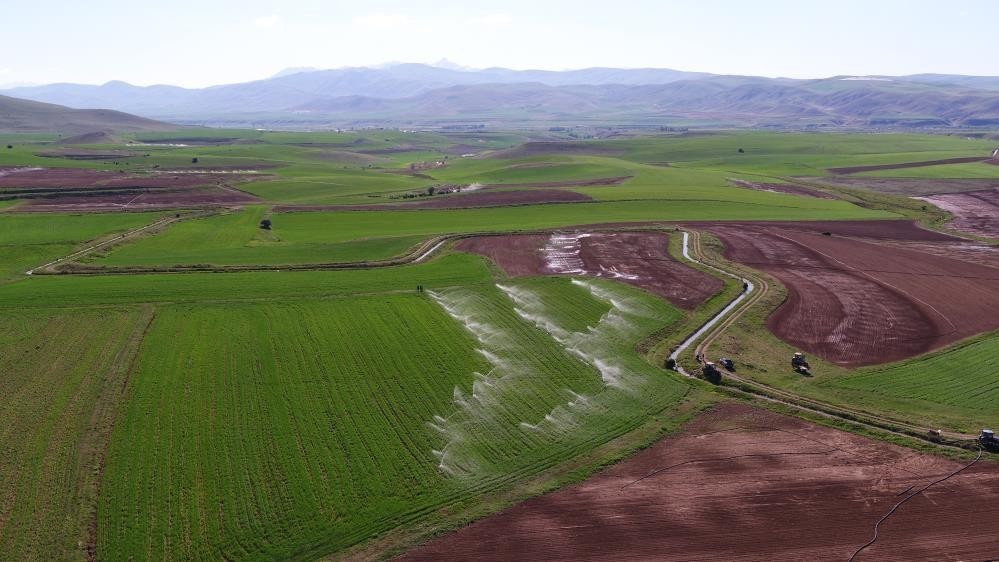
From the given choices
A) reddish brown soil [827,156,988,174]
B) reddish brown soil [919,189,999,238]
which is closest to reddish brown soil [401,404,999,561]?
reddish brown soil [919,189,999,238]

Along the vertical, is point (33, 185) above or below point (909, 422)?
above

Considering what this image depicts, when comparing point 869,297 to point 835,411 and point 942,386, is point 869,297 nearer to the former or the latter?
point 942,386

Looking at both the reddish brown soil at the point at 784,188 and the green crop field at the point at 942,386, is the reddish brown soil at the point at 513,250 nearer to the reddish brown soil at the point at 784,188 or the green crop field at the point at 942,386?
the green crop field at the point at 942,386

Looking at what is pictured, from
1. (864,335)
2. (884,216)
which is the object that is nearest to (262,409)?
(864,335)

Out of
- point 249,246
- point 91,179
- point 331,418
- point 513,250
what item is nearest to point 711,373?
point 331,418

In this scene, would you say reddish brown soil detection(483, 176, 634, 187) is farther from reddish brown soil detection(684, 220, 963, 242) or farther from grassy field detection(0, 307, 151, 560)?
grassy field detection(0, 307, 151, 560)

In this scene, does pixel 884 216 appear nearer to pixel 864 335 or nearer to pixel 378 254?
pixel 864 335
